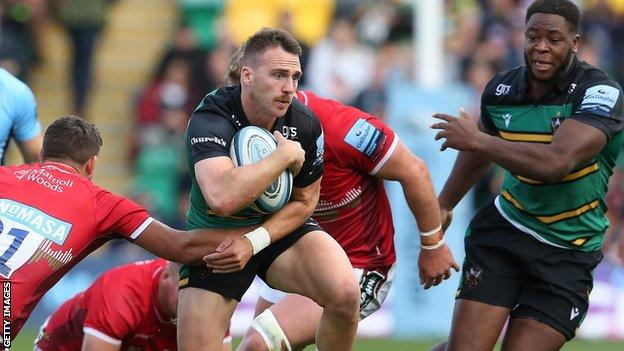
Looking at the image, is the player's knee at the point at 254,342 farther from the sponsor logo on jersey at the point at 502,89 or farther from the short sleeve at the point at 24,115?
the short sleeve at the point at 24,115

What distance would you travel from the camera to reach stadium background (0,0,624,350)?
14320 mm

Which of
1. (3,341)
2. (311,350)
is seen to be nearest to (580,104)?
(3,341)

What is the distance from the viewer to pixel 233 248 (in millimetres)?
7188

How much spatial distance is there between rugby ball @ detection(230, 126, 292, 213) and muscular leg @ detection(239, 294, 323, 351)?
781 millimetres

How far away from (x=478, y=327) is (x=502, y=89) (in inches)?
55.5

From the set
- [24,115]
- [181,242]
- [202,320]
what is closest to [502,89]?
[181,242]

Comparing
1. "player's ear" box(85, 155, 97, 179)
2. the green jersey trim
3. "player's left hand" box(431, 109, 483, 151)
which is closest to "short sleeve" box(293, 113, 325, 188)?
"player's left hand" box(431, 109, 483, 151)

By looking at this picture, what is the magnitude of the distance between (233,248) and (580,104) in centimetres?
211

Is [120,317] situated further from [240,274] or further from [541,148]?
[541,148]

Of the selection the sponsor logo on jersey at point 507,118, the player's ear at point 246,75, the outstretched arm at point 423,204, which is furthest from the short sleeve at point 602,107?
the player's ear at point 246,75

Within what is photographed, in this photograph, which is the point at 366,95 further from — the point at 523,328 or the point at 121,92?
the point at 523,328

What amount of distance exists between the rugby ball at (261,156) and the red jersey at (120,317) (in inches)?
59.1

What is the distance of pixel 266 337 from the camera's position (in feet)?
25.2

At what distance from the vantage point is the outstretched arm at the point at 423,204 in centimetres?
791
